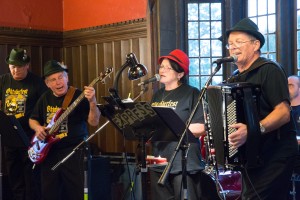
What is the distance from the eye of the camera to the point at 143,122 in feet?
12.7

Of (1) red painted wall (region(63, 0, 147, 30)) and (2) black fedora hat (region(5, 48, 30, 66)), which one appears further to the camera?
(1) red painted wall (region(63, 0, 147, 30))

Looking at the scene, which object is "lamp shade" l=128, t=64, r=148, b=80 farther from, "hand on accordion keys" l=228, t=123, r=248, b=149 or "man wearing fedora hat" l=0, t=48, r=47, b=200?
"man wearing fedora hat" l=0, t=48, r=47, b=200

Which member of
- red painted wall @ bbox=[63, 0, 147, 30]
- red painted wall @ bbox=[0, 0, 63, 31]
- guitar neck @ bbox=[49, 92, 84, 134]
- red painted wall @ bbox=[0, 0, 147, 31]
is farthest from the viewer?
red painted wall @ bbox=[0, 0, 63, 31]

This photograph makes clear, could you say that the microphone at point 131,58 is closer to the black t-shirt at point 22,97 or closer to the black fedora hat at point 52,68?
the black fedora hat at point 52,68

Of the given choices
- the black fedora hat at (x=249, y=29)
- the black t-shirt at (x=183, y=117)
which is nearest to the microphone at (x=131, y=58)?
the black t-shirt at (x=183, y=117)

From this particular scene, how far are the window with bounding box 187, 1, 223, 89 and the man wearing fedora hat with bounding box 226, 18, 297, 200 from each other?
9.41 ft

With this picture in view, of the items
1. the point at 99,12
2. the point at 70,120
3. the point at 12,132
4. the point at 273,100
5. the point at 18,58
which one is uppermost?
the point at 99,12

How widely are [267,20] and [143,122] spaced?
2.78m

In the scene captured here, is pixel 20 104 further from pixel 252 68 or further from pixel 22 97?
pixel 252 68

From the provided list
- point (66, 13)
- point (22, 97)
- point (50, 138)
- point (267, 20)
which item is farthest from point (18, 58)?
point (267, 20)

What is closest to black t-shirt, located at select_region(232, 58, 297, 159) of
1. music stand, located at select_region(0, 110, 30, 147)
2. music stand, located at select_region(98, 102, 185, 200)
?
music stand, located at select_region(98, 102, 185, 200)

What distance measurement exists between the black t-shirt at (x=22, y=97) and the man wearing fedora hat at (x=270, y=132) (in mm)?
3100

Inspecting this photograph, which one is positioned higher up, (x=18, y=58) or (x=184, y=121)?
(x=18, y=58)

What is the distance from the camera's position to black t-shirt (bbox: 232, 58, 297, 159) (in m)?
3.24
